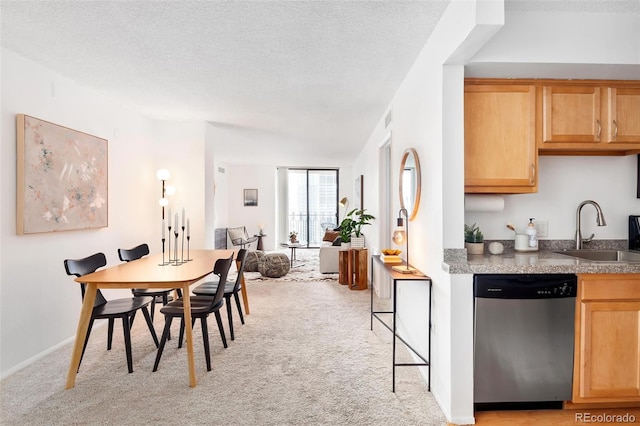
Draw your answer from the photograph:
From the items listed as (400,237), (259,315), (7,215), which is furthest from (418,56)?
(7,215)

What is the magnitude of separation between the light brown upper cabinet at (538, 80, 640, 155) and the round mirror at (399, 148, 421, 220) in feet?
2.76

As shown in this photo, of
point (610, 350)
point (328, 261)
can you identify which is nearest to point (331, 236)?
point (328, 261)

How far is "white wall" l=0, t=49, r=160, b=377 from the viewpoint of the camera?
8.50ft

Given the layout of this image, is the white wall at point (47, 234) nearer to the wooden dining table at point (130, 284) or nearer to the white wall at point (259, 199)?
the wooden dining table at point (130, 284)

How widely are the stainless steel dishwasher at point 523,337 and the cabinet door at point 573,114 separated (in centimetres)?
99

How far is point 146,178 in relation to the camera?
445cm

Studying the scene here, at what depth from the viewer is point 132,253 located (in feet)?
11.3

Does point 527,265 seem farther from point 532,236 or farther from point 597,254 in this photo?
point 597,254

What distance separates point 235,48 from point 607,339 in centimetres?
311

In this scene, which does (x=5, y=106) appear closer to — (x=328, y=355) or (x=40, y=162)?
(x=40, y=162)

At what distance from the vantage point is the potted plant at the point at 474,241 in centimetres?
246

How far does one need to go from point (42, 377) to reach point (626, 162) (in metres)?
4.76

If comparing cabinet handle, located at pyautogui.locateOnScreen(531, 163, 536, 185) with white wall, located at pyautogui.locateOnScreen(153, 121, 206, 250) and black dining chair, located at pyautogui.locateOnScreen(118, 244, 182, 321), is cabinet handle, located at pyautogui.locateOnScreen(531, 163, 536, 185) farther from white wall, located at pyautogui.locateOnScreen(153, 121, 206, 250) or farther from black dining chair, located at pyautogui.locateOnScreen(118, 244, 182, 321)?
white wall, located at pyautogui.locateOnScreen(153, 121, 206, 250)

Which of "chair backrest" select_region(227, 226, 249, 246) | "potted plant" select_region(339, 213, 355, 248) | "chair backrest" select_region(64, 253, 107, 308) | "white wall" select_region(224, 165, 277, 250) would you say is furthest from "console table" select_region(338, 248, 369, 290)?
"white wall" select_region(224, 165, 277, 250)
